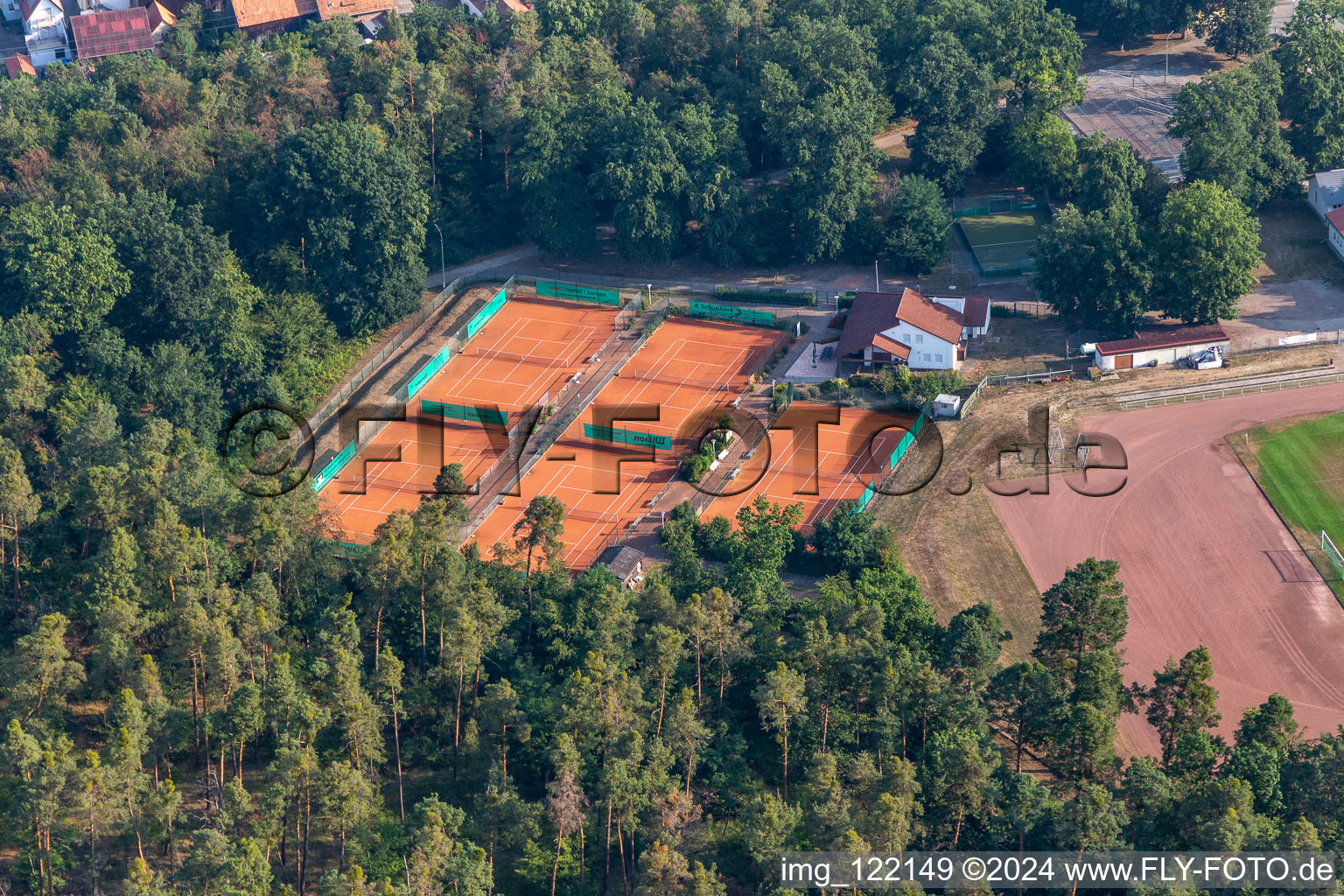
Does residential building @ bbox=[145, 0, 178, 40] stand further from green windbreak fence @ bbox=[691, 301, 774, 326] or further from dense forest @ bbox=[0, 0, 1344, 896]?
green windbreak fence @ bbox=[691, 301, 774, 326]

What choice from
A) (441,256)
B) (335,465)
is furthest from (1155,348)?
(335,465)

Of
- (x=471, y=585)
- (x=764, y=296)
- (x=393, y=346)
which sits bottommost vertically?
(x=393, y=346)

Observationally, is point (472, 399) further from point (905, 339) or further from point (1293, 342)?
point (1293, 342)

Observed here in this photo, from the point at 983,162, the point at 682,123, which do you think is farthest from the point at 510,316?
the point at 983,162

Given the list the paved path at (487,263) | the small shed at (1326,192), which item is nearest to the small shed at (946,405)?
the small shed at (1326,192)

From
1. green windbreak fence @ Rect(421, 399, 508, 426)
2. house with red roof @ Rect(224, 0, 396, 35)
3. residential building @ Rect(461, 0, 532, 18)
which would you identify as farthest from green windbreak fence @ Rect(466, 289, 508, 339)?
house with red roof @ Rect(224, 0, 396, 35)

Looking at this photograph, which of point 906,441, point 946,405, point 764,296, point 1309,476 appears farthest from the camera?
point 764,296
